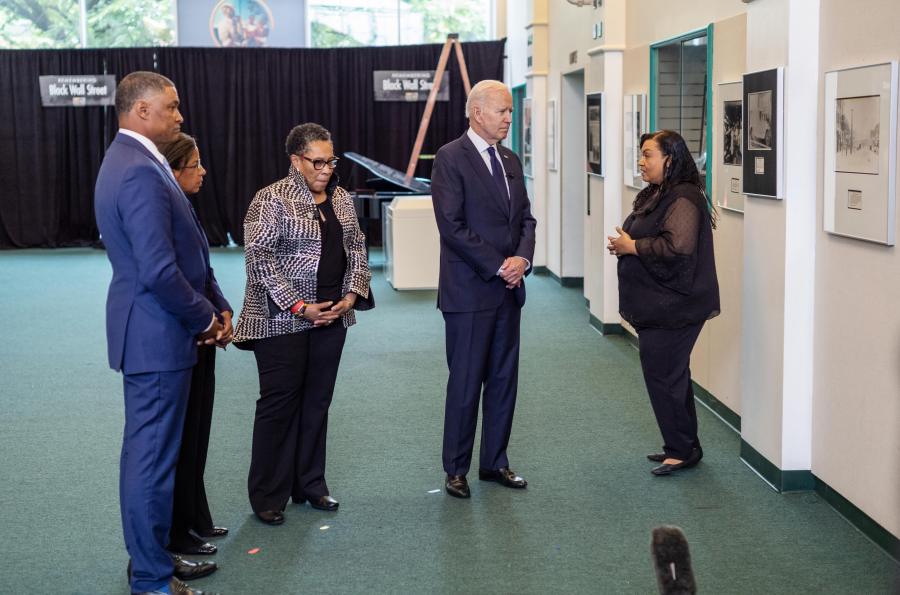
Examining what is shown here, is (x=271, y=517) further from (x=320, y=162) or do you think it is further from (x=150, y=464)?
(x=320, y=162)

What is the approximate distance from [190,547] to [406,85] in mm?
12739

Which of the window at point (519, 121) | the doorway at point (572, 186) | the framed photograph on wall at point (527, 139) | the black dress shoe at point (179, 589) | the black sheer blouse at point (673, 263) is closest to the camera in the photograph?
the black dress shoe at point (179, 589)

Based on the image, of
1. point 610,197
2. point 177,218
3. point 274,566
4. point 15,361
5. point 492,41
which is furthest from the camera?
point 492,41

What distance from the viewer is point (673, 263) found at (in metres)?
4.75

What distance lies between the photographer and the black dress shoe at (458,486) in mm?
4676

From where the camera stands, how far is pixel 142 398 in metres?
3.40

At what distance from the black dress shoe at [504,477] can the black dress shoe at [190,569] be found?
1.46 m

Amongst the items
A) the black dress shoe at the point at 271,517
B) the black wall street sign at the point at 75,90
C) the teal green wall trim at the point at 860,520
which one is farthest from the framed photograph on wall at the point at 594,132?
the black wall street sign at the point at 75,90

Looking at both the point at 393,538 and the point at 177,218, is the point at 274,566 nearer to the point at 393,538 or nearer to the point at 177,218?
the point at 393,538

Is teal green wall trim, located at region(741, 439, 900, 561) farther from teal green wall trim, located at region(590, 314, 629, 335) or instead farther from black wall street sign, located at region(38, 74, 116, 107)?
black wall street sign, located at region(38, 74, 116, 107)

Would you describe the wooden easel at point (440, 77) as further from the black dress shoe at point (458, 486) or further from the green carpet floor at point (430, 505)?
the black dress shoe at point (458, 486)

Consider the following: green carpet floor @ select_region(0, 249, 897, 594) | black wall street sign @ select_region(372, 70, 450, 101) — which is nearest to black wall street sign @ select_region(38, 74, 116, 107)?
black wall street sign @ select_region(372, 70, 450, 101)

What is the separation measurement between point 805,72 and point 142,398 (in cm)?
289

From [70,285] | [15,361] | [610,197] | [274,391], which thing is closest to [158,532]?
[274,391]
